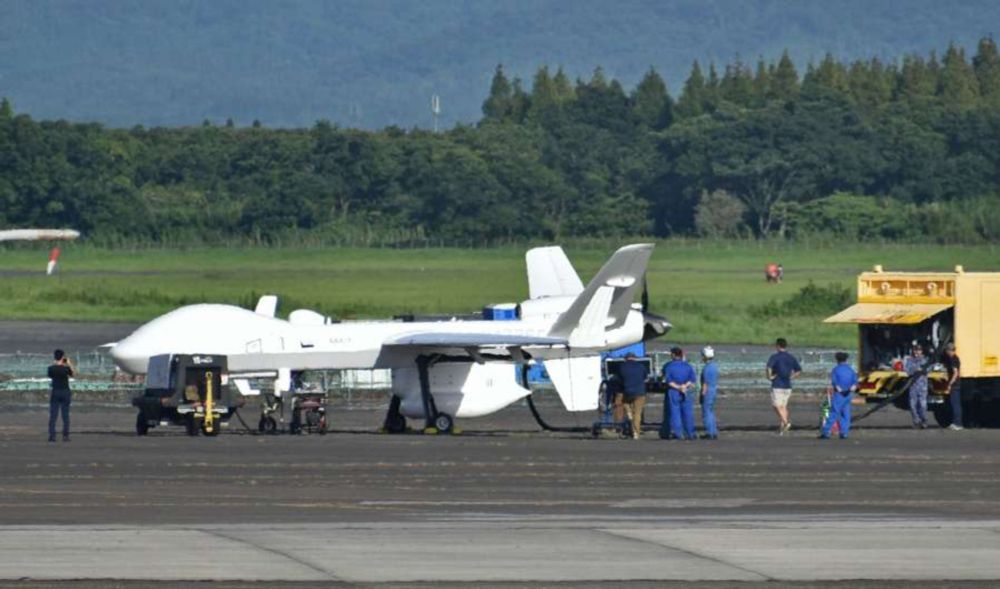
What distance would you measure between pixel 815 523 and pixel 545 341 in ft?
55.2

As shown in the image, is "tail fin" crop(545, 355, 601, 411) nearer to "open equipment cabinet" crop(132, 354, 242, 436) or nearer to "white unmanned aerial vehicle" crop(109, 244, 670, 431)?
"white unmanned aerial vehicle" crop(109, 244, 670, 431)

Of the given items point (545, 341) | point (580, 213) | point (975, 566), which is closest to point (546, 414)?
point (545, 341)

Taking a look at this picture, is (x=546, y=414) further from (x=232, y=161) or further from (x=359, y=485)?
(x=232, y=161)

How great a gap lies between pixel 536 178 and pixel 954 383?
357 feet

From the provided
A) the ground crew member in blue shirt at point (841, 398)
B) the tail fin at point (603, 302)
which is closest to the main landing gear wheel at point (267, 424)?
the tail fin at point (603, 302)

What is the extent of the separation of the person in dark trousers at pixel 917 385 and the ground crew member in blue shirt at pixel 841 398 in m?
2.65

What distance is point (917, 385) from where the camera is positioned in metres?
41.3

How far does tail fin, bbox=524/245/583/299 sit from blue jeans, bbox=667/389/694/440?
28.2ft

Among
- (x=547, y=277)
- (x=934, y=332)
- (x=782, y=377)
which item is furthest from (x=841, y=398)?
(x=547, y=277)

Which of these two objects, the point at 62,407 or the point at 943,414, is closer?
the point at 62,407

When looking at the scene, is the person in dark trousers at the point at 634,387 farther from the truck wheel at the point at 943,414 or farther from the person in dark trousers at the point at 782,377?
the truck wheel at the point at 943,414

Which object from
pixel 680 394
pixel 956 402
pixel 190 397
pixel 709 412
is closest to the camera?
pixel 680 394

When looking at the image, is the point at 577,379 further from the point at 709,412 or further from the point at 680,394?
the point at 709,412

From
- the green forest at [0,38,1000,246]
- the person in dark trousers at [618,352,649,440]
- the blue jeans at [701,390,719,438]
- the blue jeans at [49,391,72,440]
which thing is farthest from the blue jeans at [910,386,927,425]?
the green forest at [0,38,1000,246]
